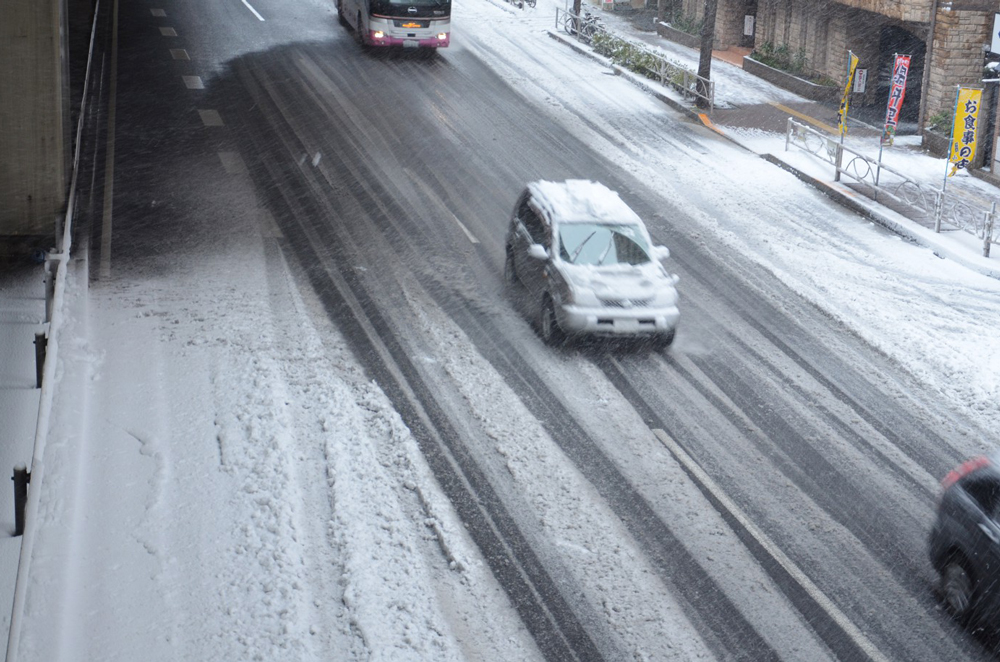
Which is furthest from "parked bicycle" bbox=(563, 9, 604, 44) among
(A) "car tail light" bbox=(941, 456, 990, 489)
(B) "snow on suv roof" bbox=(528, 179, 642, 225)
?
(A) "car tail light" bbox=(941, 456, 990, 489)

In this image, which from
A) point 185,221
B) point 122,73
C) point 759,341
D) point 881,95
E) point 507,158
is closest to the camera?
point 759,341

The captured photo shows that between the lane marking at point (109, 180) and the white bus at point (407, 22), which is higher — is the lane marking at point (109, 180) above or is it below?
below

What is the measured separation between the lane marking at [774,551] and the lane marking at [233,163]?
1234 cm

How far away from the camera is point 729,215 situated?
822 inches

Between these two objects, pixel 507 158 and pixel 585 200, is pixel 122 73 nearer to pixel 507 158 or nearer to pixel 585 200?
pixel 507 158

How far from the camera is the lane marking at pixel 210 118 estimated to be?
24.8 meters

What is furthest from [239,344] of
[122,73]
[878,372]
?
[122,73]

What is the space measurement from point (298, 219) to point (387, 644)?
11672 millimetres

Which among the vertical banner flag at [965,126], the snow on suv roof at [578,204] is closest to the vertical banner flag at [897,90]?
the vertical banner flag at [965,126]

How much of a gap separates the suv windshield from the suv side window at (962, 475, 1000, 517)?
6.58 m

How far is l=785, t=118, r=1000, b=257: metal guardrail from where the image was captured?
20.2 metres

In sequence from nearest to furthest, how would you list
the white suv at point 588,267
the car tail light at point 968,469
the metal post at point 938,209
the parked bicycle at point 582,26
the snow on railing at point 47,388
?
the snow on railing at point 47,388 < the car tail light at point 968,469 < the white suv at point 588,267 < the metal post at point 938,209 < the parked bicycle at point 582,26

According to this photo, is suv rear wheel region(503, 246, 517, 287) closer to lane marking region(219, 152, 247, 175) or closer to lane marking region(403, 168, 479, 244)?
lane marking region(403, 168, 479, 244)

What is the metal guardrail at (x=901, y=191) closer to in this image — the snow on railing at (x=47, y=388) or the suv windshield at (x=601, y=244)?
the suv windshield at (x=601, y=244)
